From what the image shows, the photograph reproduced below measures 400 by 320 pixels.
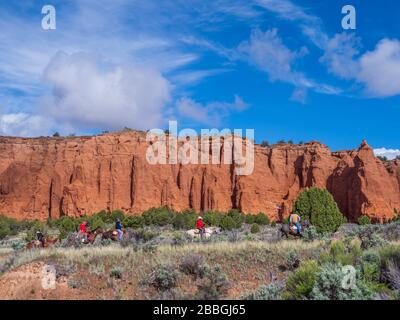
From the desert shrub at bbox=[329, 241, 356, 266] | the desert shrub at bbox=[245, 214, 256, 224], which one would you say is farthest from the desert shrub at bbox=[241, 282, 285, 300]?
the desert shrub at bbox=[245, 214, 256, 224]

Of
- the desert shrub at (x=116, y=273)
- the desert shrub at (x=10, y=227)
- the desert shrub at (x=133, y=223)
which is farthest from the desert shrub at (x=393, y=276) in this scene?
the desert shrub at (x=10, y=227)

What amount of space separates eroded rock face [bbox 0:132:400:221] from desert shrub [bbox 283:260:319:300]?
5185cm

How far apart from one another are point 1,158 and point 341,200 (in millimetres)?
48376

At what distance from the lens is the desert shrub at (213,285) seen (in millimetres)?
10383

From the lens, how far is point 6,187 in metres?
65.9

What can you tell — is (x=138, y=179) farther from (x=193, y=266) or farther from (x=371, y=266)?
(x=371, y=266)

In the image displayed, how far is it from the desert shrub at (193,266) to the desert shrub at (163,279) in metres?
0.49

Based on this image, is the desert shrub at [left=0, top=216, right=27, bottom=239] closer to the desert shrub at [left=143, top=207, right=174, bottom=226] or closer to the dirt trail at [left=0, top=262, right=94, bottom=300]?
the desert shrub at [left=143, top=207, right=174, bottom=226]

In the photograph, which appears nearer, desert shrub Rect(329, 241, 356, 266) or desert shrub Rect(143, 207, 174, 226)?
desert shrub Rect(329, 241, 356, 266)

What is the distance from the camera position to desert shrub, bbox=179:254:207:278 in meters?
12.1

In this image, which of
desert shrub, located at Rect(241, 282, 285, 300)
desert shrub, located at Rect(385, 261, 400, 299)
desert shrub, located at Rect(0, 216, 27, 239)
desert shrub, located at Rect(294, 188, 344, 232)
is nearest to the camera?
desert shrub, located at Rect(385, 261, 400, 299)

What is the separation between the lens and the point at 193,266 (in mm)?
12289

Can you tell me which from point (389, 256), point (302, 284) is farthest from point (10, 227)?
point (302, 284)
